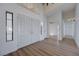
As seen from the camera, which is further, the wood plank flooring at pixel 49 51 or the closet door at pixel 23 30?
the closet door at pixel 23 30

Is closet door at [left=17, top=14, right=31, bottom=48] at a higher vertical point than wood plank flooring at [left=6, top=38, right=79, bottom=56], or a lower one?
higher

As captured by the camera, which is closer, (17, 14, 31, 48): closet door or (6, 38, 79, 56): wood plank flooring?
(6, 38, 79, 56): wood plank flooring

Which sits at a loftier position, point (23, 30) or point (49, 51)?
point (23, 30)

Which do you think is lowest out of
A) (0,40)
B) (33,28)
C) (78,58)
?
(78,58)

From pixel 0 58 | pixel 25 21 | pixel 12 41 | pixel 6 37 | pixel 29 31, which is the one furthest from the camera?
pixel 29 31

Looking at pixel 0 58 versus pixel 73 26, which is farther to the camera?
pixel 73 26

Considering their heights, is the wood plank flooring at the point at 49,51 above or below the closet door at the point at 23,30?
below

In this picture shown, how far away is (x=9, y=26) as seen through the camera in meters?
3.51

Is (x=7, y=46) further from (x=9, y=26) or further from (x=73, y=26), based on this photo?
(x=73, y=26)

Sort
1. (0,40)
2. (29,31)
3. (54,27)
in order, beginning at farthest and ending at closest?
(54,27), (29,31), (0,40)

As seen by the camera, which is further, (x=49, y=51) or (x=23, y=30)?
(x=23, y=30)

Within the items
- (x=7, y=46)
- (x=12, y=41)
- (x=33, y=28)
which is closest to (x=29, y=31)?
(x=33, y=28)

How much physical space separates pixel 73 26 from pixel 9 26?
10.1 feet

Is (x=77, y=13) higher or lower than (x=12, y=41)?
higher
